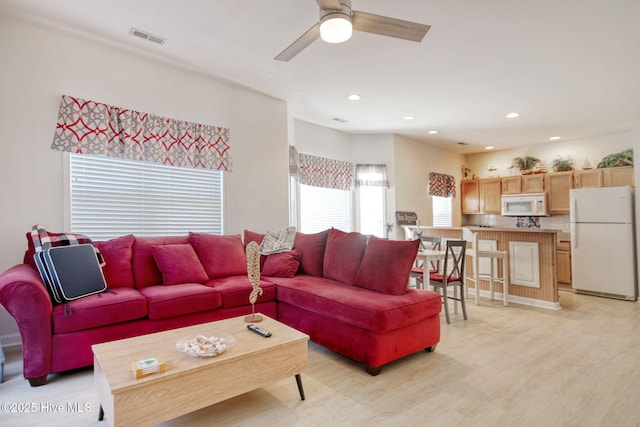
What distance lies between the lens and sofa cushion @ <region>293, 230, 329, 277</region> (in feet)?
12.0

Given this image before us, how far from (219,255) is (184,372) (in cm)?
198

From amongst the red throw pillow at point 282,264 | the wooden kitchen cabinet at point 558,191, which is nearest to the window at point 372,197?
the red throw pillow at point 282,264

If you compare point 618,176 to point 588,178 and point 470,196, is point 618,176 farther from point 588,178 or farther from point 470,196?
point 470,196

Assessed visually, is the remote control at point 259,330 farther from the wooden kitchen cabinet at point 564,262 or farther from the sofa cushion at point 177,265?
the wooden kitchen cabinet at point 564,262

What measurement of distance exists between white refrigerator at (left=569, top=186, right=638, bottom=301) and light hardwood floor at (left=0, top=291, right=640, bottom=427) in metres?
2.07

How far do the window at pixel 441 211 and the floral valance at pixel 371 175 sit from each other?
1501 mm

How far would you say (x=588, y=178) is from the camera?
5.82 metres

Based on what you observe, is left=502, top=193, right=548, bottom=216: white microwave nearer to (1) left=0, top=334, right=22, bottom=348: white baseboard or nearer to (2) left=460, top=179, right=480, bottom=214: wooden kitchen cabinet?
(2) left=460, top=179, right=480, bottom=214: wooden kitchen cabinet

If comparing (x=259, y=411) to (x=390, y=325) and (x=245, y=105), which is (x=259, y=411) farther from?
(x=245, y=105)

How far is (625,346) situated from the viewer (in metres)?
2.95

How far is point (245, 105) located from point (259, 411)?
3581 mm

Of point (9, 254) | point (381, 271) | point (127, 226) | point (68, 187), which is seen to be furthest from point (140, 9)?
point (381, 271)

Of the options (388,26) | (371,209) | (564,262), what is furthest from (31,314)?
(564,262)

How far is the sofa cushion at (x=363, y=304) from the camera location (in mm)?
2381
